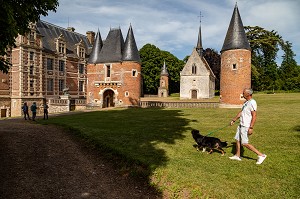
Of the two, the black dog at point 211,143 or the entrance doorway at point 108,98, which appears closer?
the black dog at point 211,143

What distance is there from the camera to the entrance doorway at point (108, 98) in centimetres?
2839

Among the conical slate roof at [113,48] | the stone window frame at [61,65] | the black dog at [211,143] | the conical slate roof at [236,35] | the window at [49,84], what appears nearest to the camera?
the black dog at [211,143]

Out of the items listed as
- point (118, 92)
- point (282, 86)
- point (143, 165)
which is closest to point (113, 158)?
point (143, 165)

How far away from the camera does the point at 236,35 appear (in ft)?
72.9

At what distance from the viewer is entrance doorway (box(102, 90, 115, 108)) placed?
28.4 meters

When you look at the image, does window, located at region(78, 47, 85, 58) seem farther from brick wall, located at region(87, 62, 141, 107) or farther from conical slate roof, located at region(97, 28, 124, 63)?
brick wall, located at region(87, 62, 141, 107)

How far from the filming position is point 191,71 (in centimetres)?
4356

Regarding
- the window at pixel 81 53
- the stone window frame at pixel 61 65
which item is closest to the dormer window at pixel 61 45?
the stone window frame at pixel 61 65

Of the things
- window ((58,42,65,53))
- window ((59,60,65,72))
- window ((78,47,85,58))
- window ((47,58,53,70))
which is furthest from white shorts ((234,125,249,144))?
window ((78,47,85,58))

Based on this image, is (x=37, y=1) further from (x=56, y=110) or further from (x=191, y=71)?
(x=191, y=71)

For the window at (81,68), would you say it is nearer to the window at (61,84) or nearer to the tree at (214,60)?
the window at (61,84)

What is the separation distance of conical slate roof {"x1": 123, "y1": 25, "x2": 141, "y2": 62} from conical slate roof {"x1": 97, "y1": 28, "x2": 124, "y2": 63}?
3.18 ft

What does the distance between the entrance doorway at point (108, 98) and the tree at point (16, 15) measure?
2115 cm

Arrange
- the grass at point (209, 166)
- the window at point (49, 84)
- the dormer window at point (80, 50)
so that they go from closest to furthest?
the grass at point (209, 166) < the window at point (49, 84) < the dormer window at point (80, 50)
